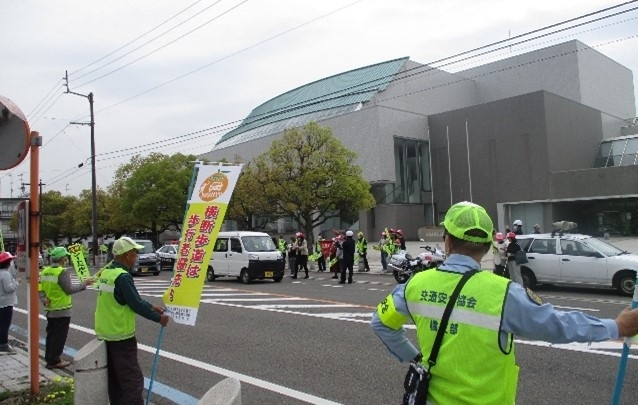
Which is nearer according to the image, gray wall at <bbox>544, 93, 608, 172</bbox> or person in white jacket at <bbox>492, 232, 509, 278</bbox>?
person in white jacket at <bbox>492, 232, 509, 278</bbox>

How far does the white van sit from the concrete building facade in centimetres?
1440

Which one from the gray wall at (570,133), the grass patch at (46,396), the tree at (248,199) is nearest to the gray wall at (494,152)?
the gray wall at (570,133)

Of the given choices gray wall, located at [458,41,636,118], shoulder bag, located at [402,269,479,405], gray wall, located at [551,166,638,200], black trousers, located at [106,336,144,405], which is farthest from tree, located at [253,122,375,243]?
shoulder bag, located at [402,269,479,405]

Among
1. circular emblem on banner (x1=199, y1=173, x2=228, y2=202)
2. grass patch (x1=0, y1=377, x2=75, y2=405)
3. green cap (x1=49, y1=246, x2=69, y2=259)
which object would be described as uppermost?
circular emblem on banner (x1=199, y1=173, x2=228, y2=202)

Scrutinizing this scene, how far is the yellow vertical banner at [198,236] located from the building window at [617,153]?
37294mm

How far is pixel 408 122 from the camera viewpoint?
4400 centimetres

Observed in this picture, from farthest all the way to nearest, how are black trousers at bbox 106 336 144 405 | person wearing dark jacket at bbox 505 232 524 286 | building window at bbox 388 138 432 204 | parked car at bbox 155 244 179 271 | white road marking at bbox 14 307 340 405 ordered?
1. building window at bbox 388 138 432 204
2. parked car at bbox 155 244 179 271
3. person wearing dark jacket at bbox 505 232 524 286
4. white road marking at bbox 14 307 340 405
5. black trousers at bbox 106 336 144 405

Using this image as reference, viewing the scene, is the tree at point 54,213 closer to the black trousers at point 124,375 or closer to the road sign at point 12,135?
the road sign at point 12,135

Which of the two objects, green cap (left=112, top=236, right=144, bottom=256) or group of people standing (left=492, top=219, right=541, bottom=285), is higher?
green cap (left=112, top=236, right=144, bottom=256)

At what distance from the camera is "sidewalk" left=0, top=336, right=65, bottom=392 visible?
644 centimetres

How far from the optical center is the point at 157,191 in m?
41.3

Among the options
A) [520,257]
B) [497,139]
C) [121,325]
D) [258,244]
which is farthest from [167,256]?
[121,325]

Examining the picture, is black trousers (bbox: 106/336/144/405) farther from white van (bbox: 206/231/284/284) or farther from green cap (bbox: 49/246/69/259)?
white van (bbox: 206/231/284/284)

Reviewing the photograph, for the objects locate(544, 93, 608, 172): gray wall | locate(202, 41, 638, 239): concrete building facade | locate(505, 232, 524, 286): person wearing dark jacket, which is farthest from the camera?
locate(544, 93, 608, 172): gray wall
